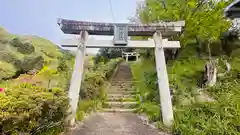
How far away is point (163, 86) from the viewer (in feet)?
18.5

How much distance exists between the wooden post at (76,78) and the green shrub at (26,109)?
1.28 m

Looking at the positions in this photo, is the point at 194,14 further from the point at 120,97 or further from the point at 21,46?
the point at 21,46

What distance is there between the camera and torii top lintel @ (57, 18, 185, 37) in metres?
5.82

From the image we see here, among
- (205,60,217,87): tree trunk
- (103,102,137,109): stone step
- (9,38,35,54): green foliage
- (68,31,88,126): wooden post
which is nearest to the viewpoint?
(68,31,88,126): wooden post

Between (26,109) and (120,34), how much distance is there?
376 centimetres

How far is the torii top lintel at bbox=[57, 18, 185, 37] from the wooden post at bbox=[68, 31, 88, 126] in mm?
258

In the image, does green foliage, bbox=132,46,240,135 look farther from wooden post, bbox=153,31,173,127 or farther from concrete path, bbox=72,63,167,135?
concrete path, bbox=72,63,167,135

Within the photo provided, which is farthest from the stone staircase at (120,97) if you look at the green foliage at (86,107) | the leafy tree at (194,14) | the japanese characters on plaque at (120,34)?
the leafy tree at (194,14)

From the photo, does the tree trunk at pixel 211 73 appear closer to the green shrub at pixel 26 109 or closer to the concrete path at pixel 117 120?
the concrete path at pixel 117 120

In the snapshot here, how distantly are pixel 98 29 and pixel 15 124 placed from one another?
3947mm

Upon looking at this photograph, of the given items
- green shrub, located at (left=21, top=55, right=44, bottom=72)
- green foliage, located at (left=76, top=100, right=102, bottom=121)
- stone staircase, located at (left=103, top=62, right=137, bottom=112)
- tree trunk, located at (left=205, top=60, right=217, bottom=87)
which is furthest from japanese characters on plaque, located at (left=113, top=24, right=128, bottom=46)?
green shrub, located at (left=21, top=55, right=44, bottom=72)

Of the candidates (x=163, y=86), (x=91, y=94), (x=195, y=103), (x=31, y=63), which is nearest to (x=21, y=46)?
(x=31, y=63)

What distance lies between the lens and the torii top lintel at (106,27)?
5.82 metres

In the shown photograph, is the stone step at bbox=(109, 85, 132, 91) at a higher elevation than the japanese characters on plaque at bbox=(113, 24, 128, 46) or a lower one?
lower
